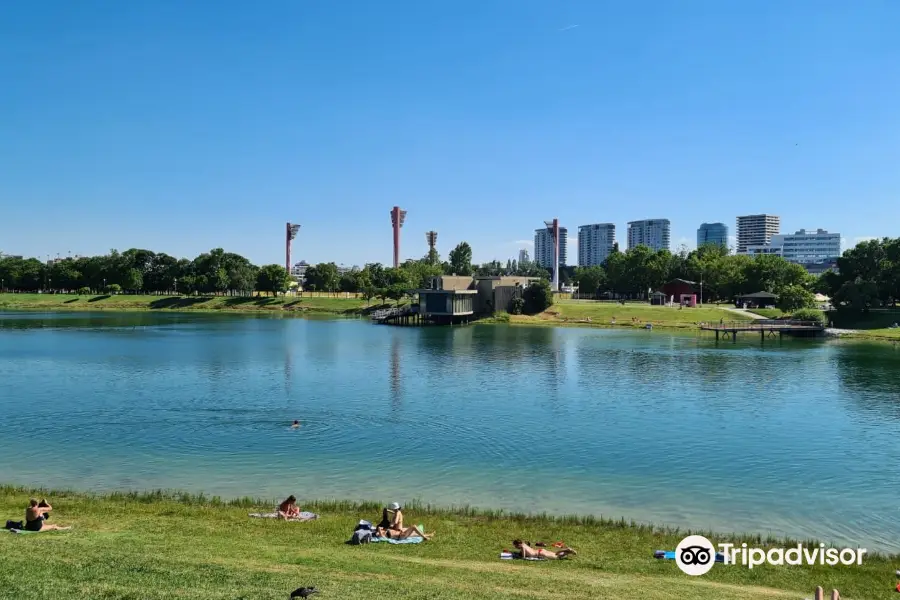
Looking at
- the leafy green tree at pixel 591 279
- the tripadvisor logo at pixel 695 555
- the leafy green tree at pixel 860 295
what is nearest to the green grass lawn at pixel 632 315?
the leafy green tree at pixel 860 295

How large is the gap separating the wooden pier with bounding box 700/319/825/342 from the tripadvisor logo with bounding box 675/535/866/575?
7505cm

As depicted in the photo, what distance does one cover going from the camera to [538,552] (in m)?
16.8

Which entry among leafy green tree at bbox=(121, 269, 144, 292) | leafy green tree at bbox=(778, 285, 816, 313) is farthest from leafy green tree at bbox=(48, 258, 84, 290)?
leafy green tree at bbox=(778, 285, 816, 313)

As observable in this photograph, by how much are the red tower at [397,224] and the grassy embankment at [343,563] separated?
168m

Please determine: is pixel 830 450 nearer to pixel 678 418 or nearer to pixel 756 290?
pixel 678 418

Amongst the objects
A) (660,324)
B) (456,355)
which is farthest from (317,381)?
(660,324)

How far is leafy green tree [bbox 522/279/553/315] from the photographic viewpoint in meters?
120

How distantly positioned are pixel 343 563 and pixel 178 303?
155 m

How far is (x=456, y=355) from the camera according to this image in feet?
228

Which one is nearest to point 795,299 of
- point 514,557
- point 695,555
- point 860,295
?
point 860,295

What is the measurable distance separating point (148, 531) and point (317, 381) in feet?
108

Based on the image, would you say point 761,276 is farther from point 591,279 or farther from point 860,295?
point 591,279

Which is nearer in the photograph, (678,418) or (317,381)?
(678,418)

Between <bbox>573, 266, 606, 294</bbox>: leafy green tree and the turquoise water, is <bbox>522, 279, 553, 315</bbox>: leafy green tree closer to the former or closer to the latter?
the turquoise water
